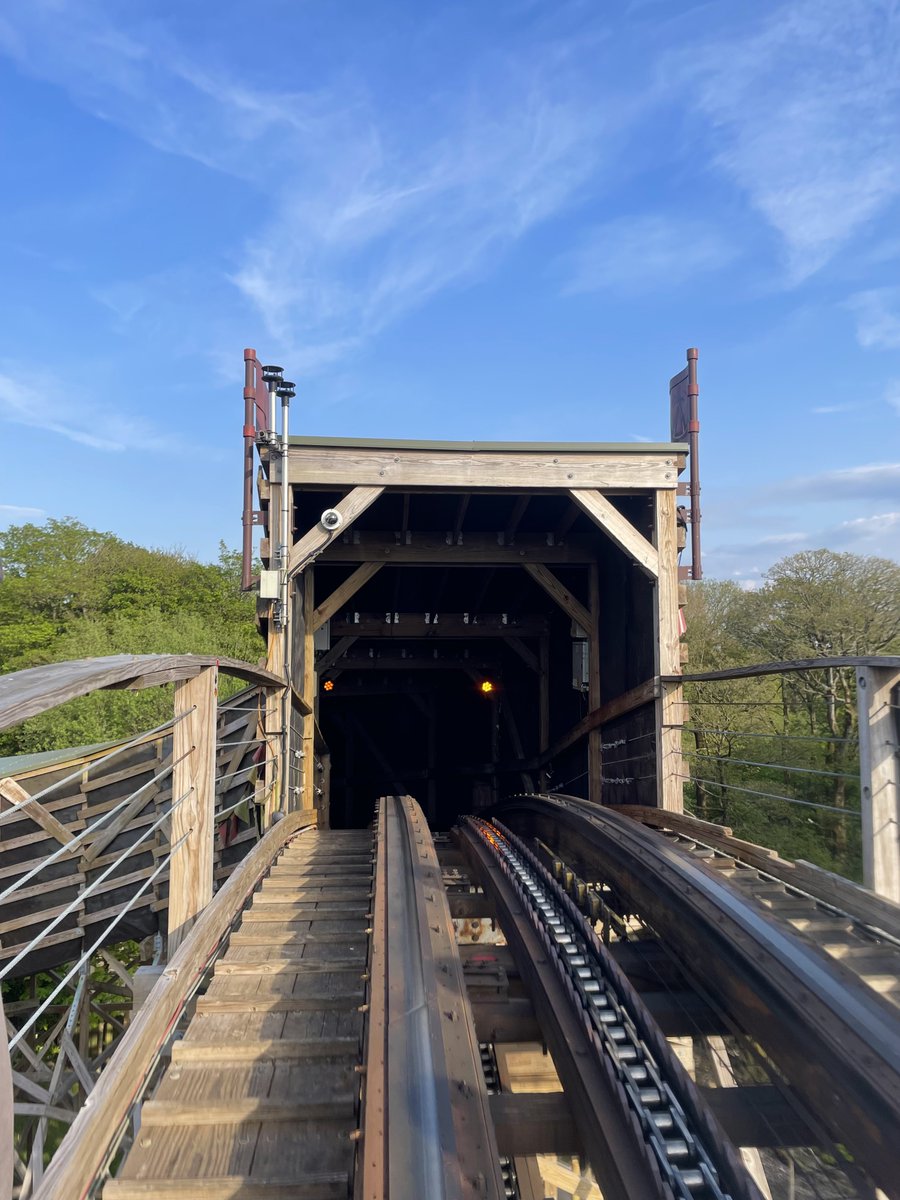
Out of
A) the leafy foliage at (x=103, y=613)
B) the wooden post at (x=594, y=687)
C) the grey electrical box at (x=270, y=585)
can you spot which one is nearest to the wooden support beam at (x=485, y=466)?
the grey electrical box at (x=270, y=585)

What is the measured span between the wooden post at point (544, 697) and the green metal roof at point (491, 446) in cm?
580

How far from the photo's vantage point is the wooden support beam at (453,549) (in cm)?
902

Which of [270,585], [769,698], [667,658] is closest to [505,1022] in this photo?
[667,658]

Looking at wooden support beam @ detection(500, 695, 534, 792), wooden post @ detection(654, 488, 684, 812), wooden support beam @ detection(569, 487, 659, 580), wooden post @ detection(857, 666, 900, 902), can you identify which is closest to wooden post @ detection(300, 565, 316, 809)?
wooden support beam @ detection(569, 487, 659, 580)

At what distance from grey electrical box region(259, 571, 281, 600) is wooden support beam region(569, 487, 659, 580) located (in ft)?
8.81

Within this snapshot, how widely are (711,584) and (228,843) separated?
12.6 m

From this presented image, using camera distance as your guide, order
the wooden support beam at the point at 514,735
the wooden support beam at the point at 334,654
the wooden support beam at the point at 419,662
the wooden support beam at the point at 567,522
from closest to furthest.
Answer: the wooden support beam at the point at 567,522 < the wooden support beam at the point at 334,654 < the wooden support beam at the point at 514,735 < the wooden support beam at the point at 419,662

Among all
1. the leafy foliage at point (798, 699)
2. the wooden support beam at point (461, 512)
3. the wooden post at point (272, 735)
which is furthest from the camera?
the leafy foliage at point (798, 699)

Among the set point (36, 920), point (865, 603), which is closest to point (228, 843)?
point (36, 920)

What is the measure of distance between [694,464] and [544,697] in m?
6.08

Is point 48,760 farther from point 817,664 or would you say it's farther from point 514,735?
point 514,735

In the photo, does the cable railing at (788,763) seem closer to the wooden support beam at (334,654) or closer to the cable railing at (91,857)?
the wooden support beam at (334,654)

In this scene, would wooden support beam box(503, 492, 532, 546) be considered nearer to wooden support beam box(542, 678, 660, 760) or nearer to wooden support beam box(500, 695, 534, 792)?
wooden support beam box(542, 678, 660, 760)

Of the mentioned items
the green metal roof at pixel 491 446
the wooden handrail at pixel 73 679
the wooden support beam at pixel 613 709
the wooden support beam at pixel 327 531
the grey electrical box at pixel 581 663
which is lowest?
the wooden support beam at pixel 613 709
